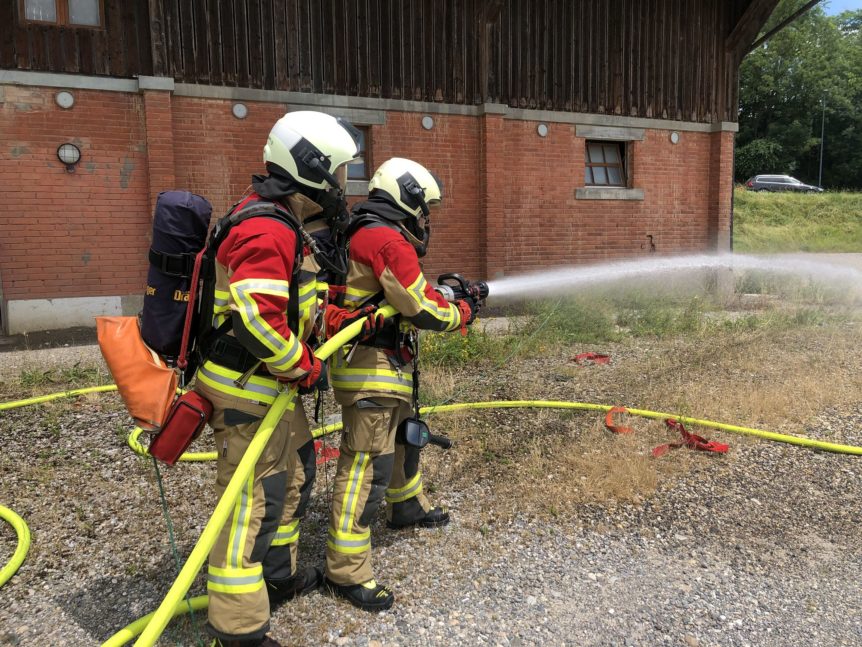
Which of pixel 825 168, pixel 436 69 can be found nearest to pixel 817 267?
pixel 436 69

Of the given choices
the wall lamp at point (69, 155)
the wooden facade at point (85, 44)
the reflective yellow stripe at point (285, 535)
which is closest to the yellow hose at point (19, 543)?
the reflective yellow stripe at point (285, 535)

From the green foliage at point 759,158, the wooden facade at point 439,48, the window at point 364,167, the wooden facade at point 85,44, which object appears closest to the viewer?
the wooden facade at point 85,44

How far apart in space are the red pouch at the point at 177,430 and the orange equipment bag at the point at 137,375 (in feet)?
0.10

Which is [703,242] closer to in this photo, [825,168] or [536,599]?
[536,599]

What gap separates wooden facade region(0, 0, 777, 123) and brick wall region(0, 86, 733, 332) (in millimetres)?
452

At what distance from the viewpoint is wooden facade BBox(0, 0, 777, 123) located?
852cm

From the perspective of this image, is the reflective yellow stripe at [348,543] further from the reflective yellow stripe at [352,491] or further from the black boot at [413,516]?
the black boot at [413,516]

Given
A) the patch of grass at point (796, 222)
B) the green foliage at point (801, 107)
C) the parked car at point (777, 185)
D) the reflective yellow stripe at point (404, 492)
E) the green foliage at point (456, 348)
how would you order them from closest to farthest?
1. the reflective yellow stripe at point (404, 492)
2. the green foliage at point (456, 348)
3. the patch of grass at point (796, 222)
4. the parked car at point (777, 185)
5. the green foliage at point (801, 107)

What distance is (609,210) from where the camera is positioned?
1187 centimetres

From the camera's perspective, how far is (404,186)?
2.98 meters

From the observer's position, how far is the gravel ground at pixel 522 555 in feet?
8.63

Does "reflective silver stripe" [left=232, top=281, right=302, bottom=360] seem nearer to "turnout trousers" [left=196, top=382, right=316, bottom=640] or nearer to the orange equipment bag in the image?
"turnout trousers" [left=196, top=382, right=316, bottom=640]

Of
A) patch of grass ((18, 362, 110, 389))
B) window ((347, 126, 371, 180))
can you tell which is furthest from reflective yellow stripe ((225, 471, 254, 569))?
window ((347, 126, 371, 180))

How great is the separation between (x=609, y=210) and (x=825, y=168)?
139ft
